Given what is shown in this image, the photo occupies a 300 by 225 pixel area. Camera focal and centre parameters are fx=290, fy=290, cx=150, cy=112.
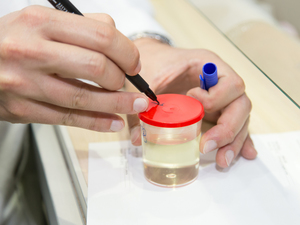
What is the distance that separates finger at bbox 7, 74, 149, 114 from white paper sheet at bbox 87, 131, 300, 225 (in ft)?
0.46

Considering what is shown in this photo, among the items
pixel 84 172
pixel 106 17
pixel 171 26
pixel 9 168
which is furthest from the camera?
pixel 171 26

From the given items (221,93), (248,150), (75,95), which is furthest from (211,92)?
(75,95)

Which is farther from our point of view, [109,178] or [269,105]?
[269,105]

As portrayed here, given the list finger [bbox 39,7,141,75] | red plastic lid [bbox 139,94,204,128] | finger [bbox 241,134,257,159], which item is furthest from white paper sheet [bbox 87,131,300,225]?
finger [bbox 39,7,141,75]

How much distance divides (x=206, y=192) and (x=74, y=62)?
0.28m

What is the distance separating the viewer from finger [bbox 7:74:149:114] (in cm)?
34

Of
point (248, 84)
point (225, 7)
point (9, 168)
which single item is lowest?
point (9, 168)

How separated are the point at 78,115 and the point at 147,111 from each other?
3.9 inches

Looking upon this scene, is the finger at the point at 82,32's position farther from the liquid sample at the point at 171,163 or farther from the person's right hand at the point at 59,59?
the liquid sample at the point at 171,163

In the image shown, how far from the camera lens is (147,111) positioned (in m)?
0.42

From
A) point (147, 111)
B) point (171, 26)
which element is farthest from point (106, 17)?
point (171, 26)

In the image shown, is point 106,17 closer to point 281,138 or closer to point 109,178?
point 109,178

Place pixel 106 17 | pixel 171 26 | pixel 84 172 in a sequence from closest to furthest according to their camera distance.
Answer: pixel 106 17, pixel 84 172, pixel 171 26

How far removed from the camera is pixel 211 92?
0.49 meters
